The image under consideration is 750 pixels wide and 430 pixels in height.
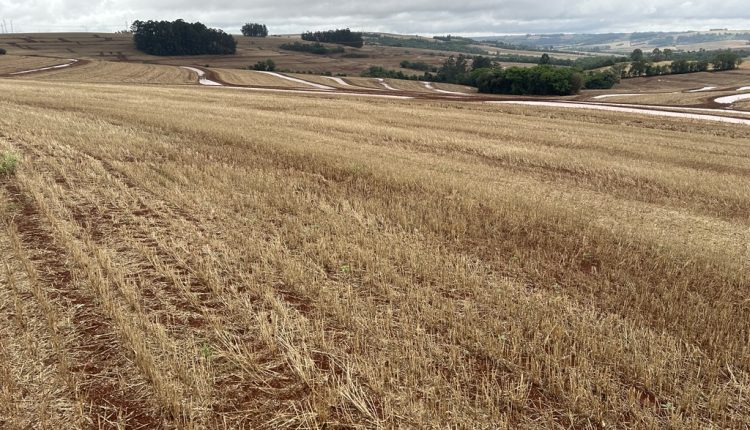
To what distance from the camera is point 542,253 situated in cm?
717

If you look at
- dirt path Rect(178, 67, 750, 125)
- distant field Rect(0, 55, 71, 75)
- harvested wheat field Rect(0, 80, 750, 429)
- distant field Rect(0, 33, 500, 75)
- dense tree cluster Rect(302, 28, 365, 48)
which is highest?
dense tree cluster Rect(302, 28, 365, 48)

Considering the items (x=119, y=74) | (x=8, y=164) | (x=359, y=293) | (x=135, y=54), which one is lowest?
(x=359, y=293)

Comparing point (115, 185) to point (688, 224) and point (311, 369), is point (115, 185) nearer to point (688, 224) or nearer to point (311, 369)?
point (311, 369)

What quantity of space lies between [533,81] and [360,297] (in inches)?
3410

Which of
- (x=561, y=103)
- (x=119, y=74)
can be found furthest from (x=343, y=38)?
(x=561, y=103)

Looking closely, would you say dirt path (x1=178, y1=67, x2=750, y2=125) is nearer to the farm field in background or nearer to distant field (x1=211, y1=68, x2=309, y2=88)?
distant field (x1=211, y1=68, x2=309, y2=88)

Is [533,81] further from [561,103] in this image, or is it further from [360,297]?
[360,297]

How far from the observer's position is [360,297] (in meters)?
5.48

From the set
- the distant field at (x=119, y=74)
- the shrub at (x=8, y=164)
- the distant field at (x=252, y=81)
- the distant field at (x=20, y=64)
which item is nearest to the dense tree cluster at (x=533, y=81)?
the distant field at (x=252, y=81)

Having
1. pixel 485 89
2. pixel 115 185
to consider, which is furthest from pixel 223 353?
pixel 485 89

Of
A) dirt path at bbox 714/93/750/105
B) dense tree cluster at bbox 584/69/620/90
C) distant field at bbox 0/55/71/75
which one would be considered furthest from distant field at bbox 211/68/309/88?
dense tree cluster at bbox 584/69/620/90

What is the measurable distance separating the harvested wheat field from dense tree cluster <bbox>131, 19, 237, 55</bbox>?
443 ft

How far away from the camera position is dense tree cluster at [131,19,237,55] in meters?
130

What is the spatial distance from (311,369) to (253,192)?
6084 mm
